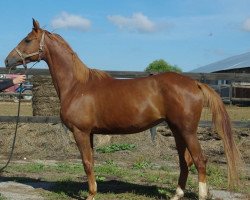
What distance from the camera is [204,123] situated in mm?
9203

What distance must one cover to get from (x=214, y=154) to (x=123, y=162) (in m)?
1.99

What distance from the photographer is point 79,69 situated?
602cm

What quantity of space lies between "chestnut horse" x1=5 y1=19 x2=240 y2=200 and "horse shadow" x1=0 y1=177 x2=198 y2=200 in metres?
0.35

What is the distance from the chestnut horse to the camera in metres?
5.45

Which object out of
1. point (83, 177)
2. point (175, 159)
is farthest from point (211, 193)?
point (175, 159)

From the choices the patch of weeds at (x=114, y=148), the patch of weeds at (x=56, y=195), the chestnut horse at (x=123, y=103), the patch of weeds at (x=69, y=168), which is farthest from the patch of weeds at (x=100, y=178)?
the patch of weeds at (x=114, y=148)

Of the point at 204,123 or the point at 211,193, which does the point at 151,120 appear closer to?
the point at 211,193

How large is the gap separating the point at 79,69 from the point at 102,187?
182cm

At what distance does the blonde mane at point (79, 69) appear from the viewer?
600 cm

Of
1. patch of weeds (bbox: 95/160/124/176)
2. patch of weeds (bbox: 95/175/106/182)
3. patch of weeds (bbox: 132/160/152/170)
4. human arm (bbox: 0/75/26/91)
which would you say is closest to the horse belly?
patch of weeds (bbox: 95/175/106/182)

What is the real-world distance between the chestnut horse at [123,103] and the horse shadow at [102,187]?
1.16ft

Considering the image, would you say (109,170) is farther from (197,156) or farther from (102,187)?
(197,156)

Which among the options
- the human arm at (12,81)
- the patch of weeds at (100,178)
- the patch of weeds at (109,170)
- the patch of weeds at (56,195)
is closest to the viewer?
the patch of weeds at (56,195)

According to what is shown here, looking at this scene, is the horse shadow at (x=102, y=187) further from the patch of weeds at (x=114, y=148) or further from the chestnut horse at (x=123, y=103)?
the patch of weeds at (x=114, y=148)
